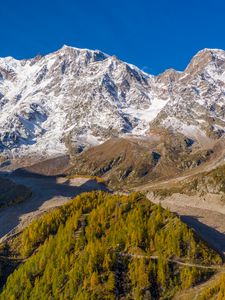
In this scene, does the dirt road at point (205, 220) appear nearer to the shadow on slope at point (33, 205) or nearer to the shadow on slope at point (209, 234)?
the shadow on slope at point (209, 234)

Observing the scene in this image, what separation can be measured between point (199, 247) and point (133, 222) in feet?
42.6

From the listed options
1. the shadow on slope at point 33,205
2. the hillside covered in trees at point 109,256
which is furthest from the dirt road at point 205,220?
the shadow on slope at point 33,205

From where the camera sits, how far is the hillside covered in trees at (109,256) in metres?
74.2

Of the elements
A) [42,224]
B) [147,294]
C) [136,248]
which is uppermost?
[42,224]

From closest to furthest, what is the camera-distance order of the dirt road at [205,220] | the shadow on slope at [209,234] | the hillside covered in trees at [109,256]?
the hillside covered in trees at [109,256], the shadow on slope at [209,234], the dirt road at [205,220]

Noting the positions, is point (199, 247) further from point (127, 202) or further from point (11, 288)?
point (11, 288)

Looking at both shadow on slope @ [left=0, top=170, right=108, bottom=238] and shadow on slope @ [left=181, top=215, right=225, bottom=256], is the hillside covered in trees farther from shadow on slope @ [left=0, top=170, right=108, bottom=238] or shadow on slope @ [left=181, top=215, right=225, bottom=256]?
shadow on slope @ [left=0, top=170, right=108, bottom=238]

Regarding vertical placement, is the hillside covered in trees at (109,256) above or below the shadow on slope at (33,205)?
below

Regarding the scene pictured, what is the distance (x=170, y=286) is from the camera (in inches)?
2913

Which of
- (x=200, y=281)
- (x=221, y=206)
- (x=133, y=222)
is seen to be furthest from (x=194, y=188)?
(x=200, y=281)

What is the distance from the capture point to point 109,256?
7850 centimetres

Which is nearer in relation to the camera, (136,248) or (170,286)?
(170,286)

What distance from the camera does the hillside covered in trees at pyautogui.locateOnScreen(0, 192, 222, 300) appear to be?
74250 millimetres

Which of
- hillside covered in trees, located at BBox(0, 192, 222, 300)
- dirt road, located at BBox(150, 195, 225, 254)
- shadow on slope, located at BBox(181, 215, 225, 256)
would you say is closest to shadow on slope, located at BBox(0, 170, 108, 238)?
dirt road, located at BBox(150, 195, 225, 254)
